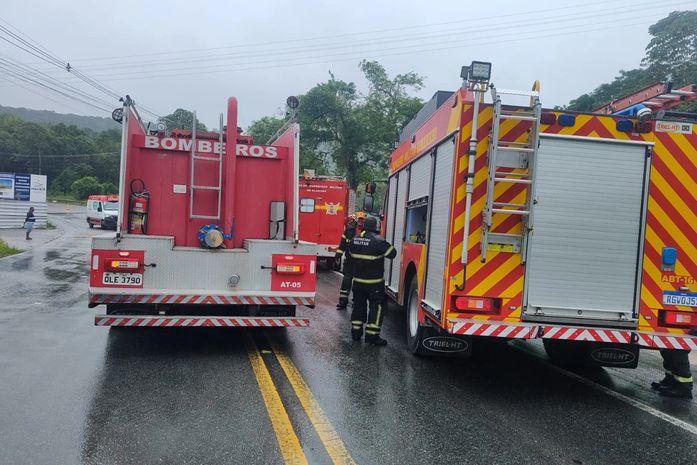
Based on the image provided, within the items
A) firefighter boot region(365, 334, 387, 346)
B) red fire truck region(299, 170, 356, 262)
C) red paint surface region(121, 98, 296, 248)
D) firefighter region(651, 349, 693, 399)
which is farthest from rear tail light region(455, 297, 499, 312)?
red fire truck region(299, 170, 356, 262)

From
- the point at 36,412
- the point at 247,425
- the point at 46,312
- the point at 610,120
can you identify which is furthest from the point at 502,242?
the point at 46,312

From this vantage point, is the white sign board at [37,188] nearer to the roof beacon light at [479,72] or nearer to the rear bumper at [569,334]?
the roof beacon light at [479,72]

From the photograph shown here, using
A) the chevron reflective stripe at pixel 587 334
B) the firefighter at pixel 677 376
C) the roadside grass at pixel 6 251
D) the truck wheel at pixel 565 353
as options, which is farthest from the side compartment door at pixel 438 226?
the roadside grass at pixel 6 251

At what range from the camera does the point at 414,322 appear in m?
6.95

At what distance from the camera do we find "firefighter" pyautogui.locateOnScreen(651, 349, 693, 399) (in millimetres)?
5488

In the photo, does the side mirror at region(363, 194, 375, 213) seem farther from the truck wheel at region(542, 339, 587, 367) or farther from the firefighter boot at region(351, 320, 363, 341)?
the truck wheel at region(542, 339, 587, 367)

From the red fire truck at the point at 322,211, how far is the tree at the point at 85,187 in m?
65.9

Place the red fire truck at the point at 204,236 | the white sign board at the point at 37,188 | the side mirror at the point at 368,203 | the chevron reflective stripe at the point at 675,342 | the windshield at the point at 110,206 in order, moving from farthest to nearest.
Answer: the windshield at the point at 110,206, the white sign board at the point at 37,188, the side mirror at the point at 368,203, the red fire truck at the point at 204,236, the chevron reflective stripe at the point at 675,342

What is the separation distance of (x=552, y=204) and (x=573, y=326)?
3.83 feet

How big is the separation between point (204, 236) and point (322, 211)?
9931mm

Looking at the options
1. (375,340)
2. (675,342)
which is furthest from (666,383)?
(375,340)

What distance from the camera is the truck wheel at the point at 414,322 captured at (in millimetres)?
6398

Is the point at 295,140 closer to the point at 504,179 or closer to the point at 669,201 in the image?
the point at 504,179

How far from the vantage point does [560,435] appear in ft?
14.2
